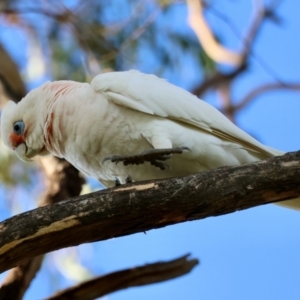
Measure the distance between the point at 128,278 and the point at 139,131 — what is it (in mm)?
804

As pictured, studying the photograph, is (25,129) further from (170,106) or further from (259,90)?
(259,90)

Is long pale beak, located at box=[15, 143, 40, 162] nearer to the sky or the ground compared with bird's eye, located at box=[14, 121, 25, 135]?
nearer to the ground

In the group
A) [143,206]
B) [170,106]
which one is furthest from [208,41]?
[143,206]

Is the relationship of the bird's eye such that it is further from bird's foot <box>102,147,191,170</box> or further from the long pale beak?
bird's foot <box>102,147,191,170</box>

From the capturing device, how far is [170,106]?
84.0 inches

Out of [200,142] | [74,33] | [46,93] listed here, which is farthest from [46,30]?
[200,142]

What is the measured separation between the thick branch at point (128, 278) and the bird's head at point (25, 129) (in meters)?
0.63

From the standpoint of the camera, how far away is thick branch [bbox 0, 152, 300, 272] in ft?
5.74

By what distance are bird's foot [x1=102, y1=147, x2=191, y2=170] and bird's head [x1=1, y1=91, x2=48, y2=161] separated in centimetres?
41

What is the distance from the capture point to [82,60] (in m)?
4.30

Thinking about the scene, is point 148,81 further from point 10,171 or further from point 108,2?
point 108,2

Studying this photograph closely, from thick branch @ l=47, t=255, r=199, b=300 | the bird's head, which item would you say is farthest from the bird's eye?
thick branch @ l=47, t=255, r=199, b=300

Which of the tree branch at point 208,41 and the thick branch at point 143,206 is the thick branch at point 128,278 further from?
the tree branch at point 208,41

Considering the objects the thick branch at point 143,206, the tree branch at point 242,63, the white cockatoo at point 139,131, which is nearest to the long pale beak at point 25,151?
the white cockatoo at point 139,131
